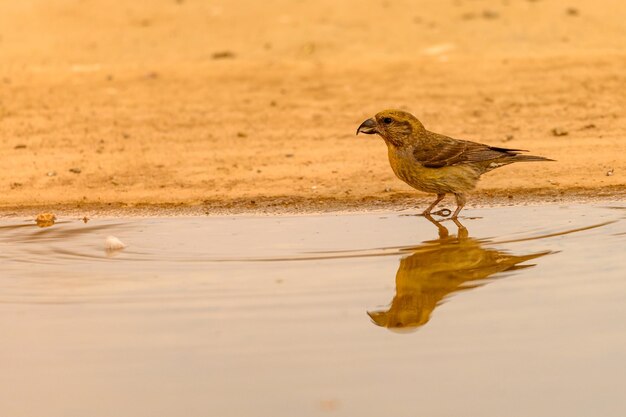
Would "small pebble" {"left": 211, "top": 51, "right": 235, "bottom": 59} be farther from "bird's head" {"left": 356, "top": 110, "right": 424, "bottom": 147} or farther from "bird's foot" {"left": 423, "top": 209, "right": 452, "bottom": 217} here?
"bird's foot" {"left": 423, "top": 209, "right": 452, "bottom": 217}

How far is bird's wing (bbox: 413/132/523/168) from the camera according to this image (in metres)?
9.13

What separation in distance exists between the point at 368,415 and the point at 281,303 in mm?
1801

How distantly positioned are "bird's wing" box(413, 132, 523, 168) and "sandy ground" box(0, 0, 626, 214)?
0.55m

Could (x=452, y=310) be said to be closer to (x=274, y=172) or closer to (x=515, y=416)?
(x=515, y=416)

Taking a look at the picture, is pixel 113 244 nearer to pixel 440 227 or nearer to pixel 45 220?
pixel 45 220

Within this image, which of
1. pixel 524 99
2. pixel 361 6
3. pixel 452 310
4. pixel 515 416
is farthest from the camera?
pixel 361 6

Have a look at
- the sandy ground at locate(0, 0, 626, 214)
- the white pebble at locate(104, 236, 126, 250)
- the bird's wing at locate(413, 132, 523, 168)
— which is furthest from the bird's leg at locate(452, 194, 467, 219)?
the white pebble at locate(104, 236, 126, 250)

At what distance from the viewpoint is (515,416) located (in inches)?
→ 178

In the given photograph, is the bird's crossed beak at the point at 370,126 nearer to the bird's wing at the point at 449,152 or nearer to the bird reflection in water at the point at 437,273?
the bird's wing at the point at 449,152

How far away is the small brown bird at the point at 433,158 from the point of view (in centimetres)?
914

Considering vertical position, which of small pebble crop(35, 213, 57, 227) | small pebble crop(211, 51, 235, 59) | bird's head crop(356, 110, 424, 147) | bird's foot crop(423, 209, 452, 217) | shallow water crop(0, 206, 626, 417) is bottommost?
shallow water crop(0, 206, 626, 417)

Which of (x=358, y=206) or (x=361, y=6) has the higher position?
(x=361, y=6)

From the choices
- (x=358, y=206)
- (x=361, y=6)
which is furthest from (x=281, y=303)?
(x=361, y=6)

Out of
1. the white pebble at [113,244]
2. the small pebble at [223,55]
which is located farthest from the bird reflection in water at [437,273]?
the small pebble at [223,55]
